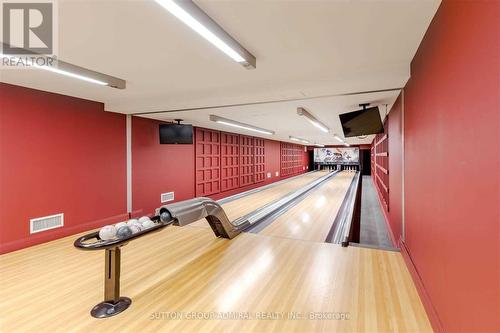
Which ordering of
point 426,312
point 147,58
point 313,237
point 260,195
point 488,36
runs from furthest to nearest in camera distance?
point 260,195 < point 313,237 < point 147,58 < point 426,312 < point 488,36

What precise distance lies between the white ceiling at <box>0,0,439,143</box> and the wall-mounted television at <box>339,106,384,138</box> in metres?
0.24

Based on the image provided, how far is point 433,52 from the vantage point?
1.77m

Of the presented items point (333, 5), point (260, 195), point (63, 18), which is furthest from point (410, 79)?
point (260, 195)

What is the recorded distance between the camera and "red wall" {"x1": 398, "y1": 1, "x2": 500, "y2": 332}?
3.32ft

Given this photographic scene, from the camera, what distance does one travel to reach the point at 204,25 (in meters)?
1.67

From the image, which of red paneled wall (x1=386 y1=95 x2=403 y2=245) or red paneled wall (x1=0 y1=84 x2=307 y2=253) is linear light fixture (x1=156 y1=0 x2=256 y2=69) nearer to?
red paneled wall (x1=386 y1=95 x2=403 y2=245)

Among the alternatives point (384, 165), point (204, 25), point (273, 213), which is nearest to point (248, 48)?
point (204, 25)

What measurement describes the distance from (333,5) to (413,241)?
234cm

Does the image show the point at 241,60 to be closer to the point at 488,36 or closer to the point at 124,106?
the point at 488,36

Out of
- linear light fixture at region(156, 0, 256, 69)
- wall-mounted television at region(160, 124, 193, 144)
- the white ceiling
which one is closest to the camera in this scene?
linear light fixture at region(156, 0, 256, 69)

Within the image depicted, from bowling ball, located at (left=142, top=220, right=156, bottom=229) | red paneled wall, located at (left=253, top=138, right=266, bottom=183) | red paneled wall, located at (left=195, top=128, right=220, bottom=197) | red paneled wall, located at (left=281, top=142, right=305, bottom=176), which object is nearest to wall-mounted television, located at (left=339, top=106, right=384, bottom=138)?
bowling ball, located at (left=142, top=220, right=156, bottom=229)

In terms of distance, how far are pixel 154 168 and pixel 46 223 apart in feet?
7.76

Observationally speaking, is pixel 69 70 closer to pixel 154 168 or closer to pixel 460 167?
pixel 154 168

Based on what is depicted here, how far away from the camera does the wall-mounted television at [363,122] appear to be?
3824 mm
